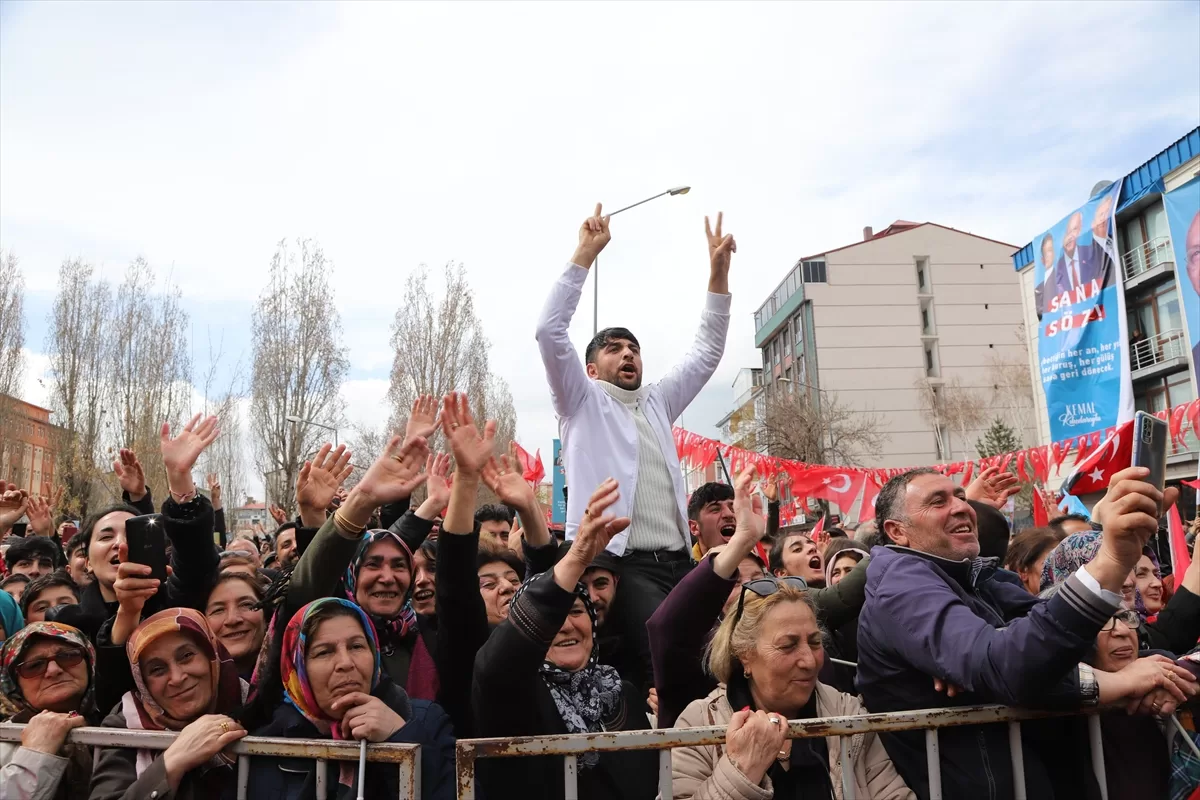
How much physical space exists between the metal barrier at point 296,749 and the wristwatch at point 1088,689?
1864 millimetres

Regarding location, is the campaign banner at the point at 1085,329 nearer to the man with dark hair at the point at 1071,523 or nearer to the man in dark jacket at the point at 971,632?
the man with dark hair at the point at 1071,523

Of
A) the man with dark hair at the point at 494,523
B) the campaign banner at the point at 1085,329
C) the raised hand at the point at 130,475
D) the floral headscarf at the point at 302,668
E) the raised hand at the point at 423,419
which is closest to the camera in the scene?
the floral headscarf at the point at 302,668

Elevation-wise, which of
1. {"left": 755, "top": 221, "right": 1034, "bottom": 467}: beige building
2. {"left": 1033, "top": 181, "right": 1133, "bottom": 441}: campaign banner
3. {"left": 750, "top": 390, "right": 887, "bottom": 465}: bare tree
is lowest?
{"left": 1033, "top": 181, "right": 1133, "bottom": 441}: campaign banner

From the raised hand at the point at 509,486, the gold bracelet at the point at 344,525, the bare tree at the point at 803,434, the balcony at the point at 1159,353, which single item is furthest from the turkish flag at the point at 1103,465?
the bare tree at the point at 803,434

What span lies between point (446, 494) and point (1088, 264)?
537 inches

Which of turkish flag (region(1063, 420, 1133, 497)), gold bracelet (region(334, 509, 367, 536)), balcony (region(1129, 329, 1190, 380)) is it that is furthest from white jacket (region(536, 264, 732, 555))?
balcony (region(1129, 329, 1190, 380))

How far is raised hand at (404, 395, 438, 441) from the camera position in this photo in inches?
149

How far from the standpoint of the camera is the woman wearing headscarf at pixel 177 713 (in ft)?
8.02

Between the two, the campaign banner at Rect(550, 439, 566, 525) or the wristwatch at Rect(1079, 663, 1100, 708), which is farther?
the campaign banner at Rect(550, 439, 566, 525)

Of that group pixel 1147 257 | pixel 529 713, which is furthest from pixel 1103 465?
pixel 1147 257

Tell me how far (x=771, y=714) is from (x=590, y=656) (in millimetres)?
826

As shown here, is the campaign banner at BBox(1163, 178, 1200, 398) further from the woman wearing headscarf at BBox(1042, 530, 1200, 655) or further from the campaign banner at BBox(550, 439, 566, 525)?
the woman wearing headscarf at BBox(1042, 530, 1200, 655)

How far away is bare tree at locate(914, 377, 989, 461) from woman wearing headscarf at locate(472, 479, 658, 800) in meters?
46.3

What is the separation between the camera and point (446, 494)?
14.4 ft
